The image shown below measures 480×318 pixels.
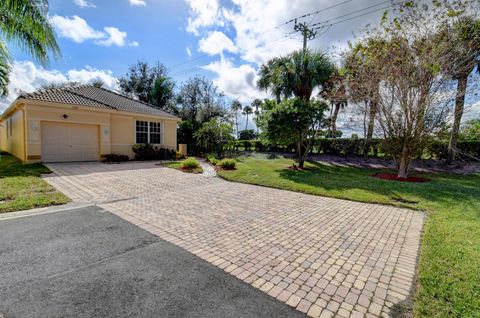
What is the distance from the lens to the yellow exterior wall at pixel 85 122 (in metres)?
11.8

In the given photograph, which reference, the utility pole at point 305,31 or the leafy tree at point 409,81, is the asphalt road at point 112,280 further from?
the utility pole at point 305,31

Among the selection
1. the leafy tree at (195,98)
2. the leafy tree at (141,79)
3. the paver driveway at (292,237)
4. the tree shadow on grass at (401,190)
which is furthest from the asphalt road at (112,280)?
the leafy tree at (141,79)

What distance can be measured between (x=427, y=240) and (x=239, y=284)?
139 inches

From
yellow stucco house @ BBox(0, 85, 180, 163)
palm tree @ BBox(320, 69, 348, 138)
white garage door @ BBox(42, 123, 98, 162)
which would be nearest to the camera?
palm tree @ BBox(320, 69, 348, 138)

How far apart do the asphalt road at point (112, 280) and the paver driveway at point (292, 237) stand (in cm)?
28

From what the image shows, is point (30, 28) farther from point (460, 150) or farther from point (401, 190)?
point (460, 150)

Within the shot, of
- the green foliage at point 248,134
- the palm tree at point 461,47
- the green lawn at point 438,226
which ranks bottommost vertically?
the green lawn at point 438,226

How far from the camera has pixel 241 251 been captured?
3.61 m

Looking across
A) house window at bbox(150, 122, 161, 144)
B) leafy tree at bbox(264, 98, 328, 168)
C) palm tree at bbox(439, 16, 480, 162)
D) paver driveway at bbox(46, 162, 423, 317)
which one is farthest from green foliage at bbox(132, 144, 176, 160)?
palm tree at bbox(439, 16, 480, 162)

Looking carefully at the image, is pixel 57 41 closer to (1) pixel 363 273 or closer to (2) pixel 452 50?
(1) pixel 363 273

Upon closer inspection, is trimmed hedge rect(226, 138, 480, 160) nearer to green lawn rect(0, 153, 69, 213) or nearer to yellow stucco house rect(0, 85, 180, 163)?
yellow stucco house rect(0, 85, 180, 163)

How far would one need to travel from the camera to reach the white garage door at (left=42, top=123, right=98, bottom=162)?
1255cm

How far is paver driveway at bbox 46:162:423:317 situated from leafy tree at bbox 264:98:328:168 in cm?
477

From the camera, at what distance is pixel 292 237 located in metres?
4.18
